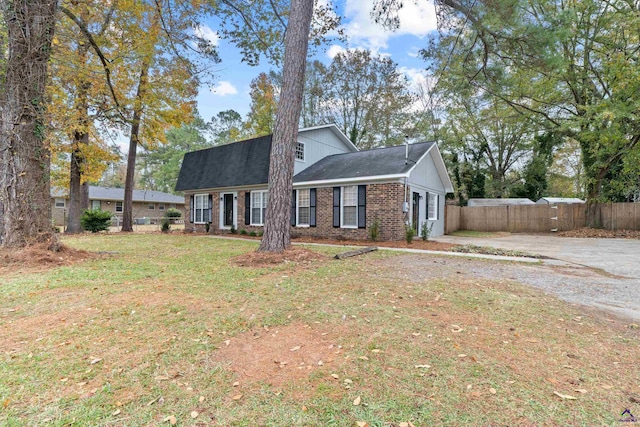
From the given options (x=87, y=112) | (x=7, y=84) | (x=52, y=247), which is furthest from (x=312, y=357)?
(x=87, y=112)

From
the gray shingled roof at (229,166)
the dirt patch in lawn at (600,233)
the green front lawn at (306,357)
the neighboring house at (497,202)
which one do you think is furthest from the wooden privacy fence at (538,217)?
the green front lawn at (306,357)

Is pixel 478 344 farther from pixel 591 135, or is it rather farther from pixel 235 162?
pixel 591 135

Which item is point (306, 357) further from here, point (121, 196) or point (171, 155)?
point (171, 155)

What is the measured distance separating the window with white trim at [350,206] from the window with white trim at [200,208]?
8.72 m

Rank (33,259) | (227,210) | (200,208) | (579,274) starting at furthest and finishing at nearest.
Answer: (200,208) < (227,210) < (33,259) < (579,274)

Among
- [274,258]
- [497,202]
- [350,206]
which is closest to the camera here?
[274,258]

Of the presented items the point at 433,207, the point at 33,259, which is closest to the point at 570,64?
the point at 433,207

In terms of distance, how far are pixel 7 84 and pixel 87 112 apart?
7910mm

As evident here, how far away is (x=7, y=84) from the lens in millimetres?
6148

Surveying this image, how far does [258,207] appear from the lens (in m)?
14.6

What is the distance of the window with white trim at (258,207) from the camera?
47.3ft

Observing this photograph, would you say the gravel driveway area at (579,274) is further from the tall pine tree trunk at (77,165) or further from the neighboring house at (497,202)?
the neighboring house at (497,202)

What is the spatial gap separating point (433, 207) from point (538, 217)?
23.6 feet

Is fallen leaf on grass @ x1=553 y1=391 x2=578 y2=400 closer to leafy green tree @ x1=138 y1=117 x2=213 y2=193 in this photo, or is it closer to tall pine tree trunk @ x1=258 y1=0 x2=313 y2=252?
tall pine tree trunk @ x1=258 y1=0 x2=313 y2=252
